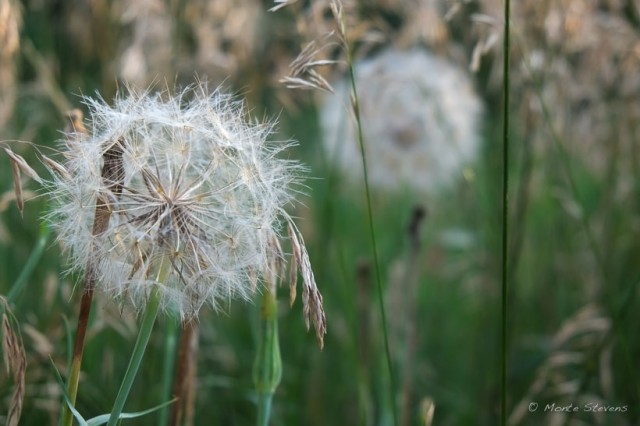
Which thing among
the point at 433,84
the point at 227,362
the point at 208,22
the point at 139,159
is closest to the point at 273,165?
the point at 139,159

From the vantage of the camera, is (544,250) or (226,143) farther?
(544,250)

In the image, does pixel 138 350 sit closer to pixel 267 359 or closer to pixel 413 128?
pixel 267 359

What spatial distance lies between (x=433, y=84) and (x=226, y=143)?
6.86ft

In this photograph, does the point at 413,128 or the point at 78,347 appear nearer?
the point at 78,347

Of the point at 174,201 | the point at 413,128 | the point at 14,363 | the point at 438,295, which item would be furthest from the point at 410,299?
the point at 438,295

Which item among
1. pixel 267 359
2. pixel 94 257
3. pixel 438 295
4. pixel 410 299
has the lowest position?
pixel 438 295

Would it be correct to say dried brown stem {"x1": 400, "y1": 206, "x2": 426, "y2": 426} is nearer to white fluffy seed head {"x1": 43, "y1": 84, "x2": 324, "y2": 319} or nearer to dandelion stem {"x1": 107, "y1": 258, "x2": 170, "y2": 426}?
white fluffy seed head {"x1": 43, "y1": 84, "x2": 324, "y2": 319}

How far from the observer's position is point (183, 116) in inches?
44.2

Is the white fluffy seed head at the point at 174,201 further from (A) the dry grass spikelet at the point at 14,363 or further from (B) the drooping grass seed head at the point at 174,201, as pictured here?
(A) the dry grass spikelet at the point at 14,363

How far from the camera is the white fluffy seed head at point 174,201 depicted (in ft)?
3.24

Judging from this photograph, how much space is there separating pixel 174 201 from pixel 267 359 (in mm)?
315

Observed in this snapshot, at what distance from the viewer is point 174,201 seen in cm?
103

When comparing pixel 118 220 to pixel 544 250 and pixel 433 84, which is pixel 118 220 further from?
pixel 544 250

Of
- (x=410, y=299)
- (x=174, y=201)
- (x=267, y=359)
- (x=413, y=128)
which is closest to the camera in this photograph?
(x=174, y=201)
